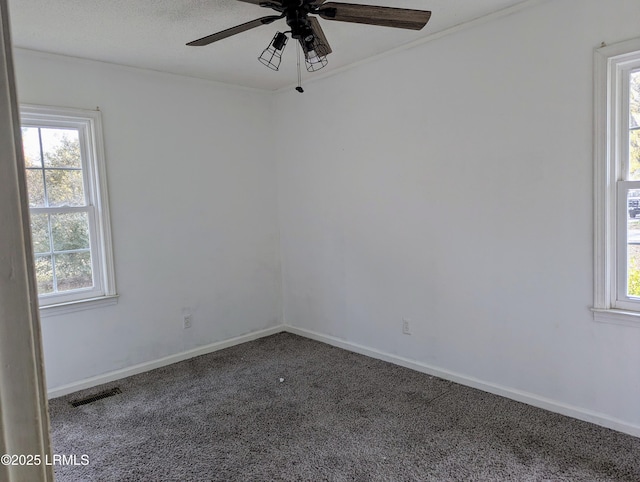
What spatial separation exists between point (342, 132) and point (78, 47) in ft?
6.84

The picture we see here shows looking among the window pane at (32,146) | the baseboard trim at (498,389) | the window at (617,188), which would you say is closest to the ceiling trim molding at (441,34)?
the window at (617,188)

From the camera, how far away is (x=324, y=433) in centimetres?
251

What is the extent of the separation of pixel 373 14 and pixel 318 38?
350 millimetres

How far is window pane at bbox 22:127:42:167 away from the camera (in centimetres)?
304

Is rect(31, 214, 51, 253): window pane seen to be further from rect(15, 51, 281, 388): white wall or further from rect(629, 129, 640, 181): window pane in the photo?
rect(629, 129, 640, 181): window pane

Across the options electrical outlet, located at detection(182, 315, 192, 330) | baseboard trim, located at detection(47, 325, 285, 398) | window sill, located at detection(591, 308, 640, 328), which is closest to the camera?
window sill, located at detection(591, 308, 640, 328)

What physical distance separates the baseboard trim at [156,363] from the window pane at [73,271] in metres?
0.73

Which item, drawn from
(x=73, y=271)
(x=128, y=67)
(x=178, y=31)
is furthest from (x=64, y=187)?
(x=178, y=31)

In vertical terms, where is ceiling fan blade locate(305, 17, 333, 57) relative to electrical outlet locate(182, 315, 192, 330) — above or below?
above

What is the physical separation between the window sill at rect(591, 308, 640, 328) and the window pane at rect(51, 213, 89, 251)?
3573 millimetres

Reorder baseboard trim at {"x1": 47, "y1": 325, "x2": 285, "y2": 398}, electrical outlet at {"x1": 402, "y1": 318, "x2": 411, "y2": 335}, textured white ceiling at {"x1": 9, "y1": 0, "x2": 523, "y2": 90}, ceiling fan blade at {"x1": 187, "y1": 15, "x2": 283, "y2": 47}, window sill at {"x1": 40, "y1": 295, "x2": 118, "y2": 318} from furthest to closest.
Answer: electrical outlet at {"x1": 402, "y1": 318, "x2": 411, "y2": 335}, baseboard trim at {"x1": 47, "y1": 325, "x2": 285, "y2": 398}, window sill at {"x1": 40, "y1": 295, "x2": 118, "y2": 318}, textured white ceiling at {"x1": 9, "y1": 0, "x2": 523, "y2": 90}, ceiling fan blade at {"x1": 187, "y1": 15, "x2": 283, "y2": 47}

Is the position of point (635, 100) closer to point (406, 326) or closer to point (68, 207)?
point (406, 326)

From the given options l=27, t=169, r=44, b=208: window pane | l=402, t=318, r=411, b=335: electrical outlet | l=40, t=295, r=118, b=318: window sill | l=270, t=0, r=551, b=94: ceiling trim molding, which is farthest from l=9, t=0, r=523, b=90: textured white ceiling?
l=402, t=318, r=411, b=335: electrical outlet

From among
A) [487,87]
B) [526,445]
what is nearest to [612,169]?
[487,87]
